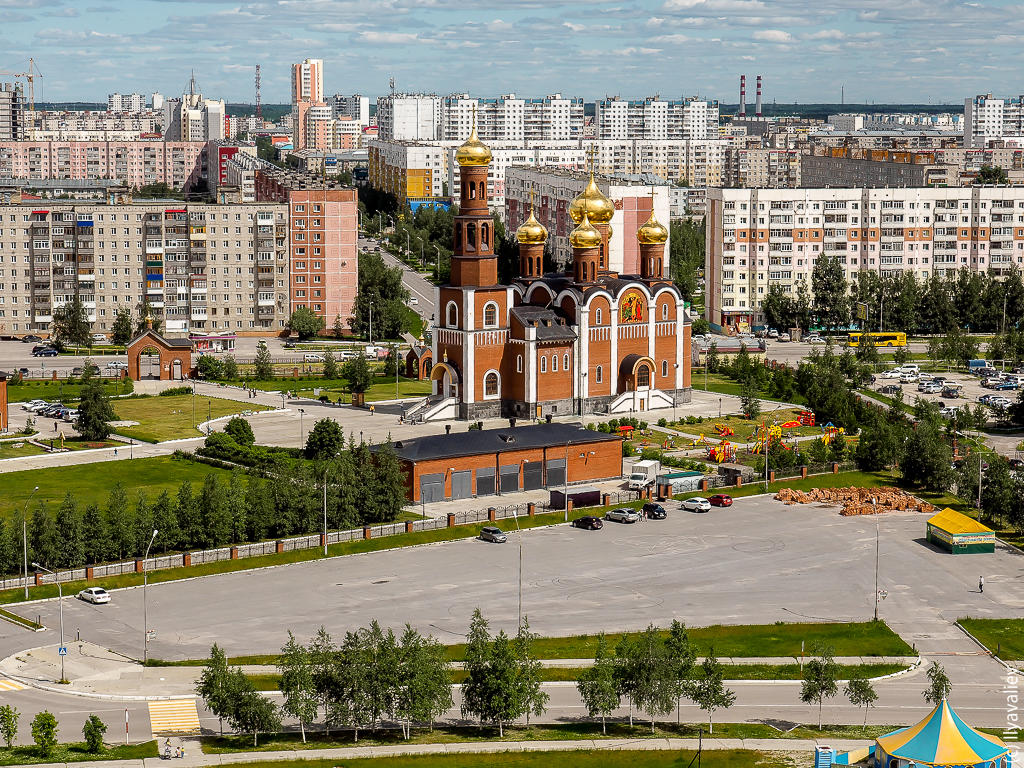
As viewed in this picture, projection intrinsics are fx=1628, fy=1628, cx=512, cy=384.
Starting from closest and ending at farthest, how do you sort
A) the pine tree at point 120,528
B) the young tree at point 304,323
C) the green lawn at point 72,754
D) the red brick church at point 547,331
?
1. the green lawn at point 72,754
2. the pine tree at point 120,528
3. the red brick church at point 547,331
4. the young tree at point 304,323

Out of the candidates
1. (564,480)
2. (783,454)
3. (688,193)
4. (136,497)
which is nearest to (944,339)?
(783,454)

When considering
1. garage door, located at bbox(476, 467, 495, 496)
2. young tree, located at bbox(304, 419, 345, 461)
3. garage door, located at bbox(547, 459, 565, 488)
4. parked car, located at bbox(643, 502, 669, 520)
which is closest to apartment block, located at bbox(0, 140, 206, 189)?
young tree, located at bbox(304, 419, 345, 461)

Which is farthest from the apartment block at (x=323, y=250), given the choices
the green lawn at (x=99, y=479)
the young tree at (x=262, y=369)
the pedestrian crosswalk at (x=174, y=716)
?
the pedestrian crosswalk at (x=174, y=716)

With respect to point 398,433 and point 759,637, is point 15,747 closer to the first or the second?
point 759,637

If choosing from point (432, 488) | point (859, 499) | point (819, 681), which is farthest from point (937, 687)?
point (432, 488)

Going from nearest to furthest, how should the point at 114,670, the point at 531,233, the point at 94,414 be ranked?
1. the point at 114,670
2. the point at 94,414
3. the point at 531,233

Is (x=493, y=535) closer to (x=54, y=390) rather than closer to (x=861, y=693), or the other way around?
(x=861, y=693)

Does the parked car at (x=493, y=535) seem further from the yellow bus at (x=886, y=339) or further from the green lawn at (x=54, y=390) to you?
the yellow bus at (x=886, y=339)
